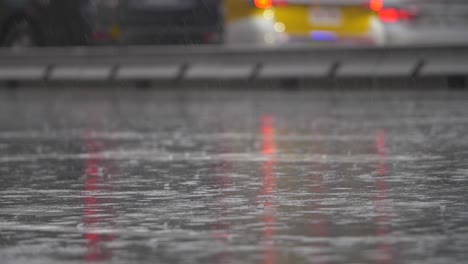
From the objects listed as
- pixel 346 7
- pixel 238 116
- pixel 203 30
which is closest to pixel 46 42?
pixel 203 30

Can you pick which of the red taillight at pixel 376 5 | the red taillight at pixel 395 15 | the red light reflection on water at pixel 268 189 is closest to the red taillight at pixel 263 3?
the red taillight at pixel 376 5

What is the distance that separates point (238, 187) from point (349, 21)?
12206 millimetres

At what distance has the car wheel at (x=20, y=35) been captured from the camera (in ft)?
78.8

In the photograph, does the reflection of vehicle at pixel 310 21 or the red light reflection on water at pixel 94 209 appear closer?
the red light reflection on water at pixel 94 209

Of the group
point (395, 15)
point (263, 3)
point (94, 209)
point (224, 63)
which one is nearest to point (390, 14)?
point (395, 15)

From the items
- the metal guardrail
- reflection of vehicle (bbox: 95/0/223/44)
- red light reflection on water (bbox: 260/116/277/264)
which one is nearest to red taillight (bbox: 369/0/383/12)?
the metal guardrail

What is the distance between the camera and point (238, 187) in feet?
23.8

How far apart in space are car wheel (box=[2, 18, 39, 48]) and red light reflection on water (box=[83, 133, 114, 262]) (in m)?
14.2

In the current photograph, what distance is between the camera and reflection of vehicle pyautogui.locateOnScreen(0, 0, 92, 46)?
23.5m

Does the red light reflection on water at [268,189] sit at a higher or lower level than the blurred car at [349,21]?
lower

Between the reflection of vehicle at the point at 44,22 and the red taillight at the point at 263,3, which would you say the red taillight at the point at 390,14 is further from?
the reflection of vehicle at the point at 44,22

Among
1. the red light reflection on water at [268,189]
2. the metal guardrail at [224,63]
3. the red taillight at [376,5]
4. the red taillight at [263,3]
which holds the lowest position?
the red light reflection on water at [268,189]

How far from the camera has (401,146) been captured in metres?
9.98

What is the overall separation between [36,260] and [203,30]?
18126 millimetres
